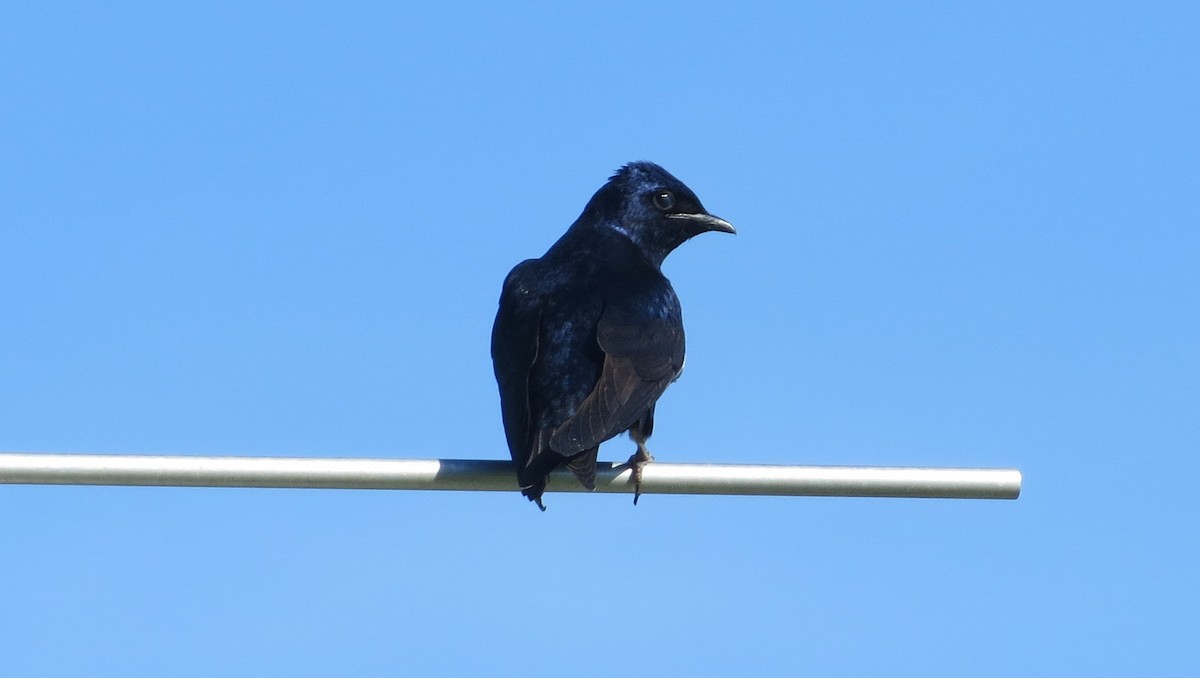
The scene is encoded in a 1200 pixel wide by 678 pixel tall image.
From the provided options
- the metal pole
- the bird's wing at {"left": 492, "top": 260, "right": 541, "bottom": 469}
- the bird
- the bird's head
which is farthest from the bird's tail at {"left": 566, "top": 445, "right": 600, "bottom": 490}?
the bird's head

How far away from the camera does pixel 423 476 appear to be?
5.32 meters

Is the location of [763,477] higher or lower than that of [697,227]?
lower

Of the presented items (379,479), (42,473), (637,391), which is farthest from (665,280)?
(42,473)

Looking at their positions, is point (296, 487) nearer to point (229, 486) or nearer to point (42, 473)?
point (229, 486)

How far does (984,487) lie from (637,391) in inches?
101

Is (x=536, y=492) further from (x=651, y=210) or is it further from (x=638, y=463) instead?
(x=651, y=210)

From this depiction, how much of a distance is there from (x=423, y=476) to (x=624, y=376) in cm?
254

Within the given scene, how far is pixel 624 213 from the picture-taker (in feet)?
32.3

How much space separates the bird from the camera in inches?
280

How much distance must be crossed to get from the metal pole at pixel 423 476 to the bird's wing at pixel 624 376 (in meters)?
1.25

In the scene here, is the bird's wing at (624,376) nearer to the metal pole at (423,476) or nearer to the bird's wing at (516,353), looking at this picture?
the bird's wing at (516,353)

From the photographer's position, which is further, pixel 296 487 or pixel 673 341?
pixel 673 341

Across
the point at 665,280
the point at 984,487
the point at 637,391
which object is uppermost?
the point at 665,280

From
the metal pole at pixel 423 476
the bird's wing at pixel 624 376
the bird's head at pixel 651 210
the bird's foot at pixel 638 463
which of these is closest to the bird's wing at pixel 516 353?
the bird's wing at pixel 624 376
